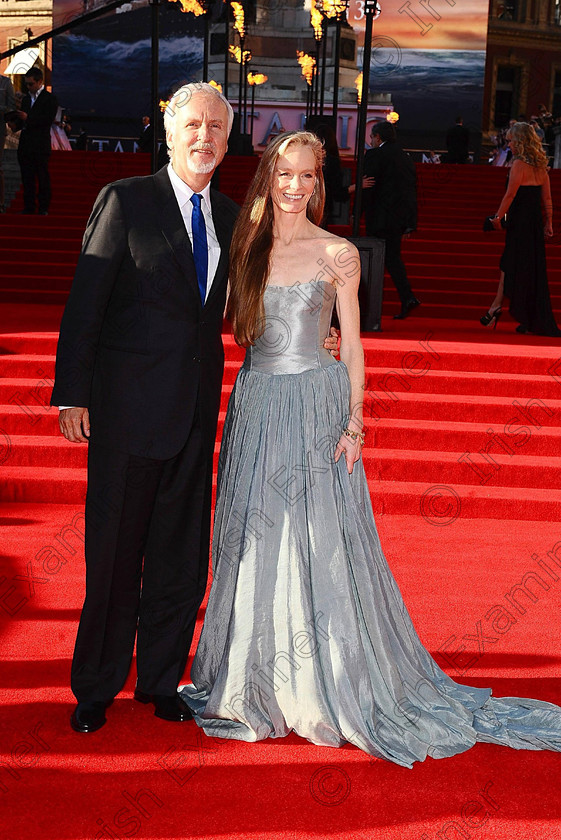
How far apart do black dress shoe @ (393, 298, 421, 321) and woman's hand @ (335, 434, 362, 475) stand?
19.7 ft

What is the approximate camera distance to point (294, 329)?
3031mm

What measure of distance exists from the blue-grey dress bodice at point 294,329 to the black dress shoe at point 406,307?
5.94m

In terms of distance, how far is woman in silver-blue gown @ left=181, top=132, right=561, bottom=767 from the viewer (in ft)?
9.70

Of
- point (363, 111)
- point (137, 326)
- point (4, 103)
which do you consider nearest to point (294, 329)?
point (137, 326)

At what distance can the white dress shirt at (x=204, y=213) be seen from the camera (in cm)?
294

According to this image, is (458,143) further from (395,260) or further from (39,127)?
(395,260)

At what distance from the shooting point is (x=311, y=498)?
3020mm

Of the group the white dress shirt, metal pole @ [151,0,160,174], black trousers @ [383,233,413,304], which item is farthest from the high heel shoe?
the white dress shirt

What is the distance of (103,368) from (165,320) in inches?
9.7

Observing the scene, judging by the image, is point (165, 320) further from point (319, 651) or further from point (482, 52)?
point (482, 52)

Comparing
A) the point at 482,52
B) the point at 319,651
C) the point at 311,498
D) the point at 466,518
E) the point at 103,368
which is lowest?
the point at 466,518

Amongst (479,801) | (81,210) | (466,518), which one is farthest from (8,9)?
(479,801)

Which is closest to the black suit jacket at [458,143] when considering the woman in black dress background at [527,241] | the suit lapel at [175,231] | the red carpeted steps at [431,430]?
the woman in black dress background at [527,241]

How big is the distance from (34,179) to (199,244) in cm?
1024
